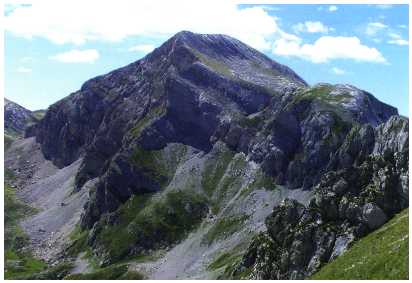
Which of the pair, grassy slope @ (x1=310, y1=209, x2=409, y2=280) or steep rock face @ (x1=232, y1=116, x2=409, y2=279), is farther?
steep rock face @ (x1=232, y1=116, x2=409, y2=279)

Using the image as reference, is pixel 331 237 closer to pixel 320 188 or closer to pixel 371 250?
pixel 320 188

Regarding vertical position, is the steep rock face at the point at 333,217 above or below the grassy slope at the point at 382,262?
below

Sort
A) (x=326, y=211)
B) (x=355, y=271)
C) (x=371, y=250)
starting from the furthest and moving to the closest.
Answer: (x=326, y=211) < (x=371, y=250) < (x=355, y=271)

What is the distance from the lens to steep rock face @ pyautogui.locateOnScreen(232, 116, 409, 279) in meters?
134

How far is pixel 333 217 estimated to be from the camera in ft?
481

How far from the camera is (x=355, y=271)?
8144 cm

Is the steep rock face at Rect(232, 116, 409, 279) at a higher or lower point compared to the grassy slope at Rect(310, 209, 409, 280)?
lower

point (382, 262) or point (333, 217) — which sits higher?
point (382, 262)

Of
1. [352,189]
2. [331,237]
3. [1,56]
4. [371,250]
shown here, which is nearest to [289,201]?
[352,189]

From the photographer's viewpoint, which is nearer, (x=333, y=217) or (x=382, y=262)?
(x=382, y=262)

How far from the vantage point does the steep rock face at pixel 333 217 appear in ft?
440

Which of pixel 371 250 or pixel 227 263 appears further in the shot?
pixel 227 263

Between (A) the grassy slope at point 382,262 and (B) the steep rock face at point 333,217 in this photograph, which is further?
(B) the steep rock face at point 333,217

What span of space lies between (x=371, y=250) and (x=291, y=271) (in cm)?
4927
